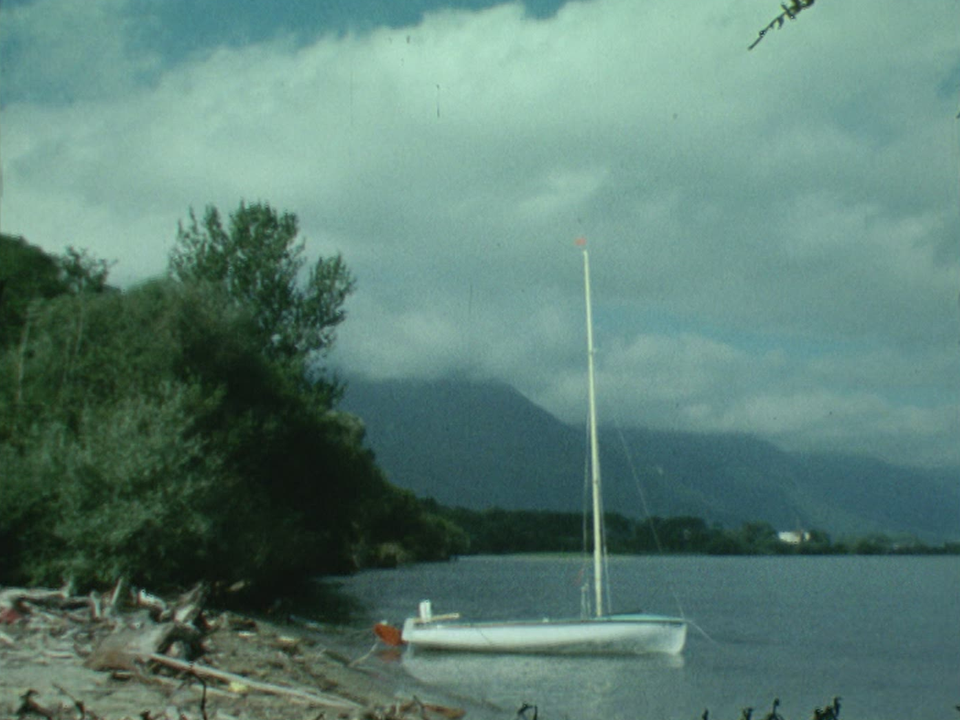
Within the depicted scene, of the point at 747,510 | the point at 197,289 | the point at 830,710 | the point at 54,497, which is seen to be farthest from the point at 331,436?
the point at 747,510

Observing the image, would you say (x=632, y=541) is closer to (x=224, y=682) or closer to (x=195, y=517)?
(x=195, y=517)

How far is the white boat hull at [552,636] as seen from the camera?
3862 cm

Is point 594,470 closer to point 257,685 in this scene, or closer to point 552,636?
point 552,636

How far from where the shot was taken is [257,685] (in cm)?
1933

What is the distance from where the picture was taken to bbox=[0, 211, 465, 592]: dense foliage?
121 feet

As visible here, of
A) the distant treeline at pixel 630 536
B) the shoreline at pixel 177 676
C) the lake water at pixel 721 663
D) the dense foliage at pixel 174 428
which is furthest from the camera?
the distant treeline at pixel 630 536

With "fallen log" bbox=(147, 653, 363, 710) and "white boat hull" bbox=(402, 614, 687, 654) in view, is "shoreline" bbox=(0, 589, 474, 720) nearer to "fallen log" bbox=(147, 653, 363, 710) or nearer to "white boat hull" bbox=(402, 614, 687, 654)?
"fallen log" bbox=(147, 653, 363, 710)

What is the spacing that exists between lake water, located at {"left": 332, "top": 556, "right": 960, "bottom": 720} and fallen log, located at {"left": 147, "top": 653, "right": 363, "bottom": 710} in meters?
6.03

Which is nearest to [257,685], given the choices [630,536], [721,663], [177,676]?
[177,676]

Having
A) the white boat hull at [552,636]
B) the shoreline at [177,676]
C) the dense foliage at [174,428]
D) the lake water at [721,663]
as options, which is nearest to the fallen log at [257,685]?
the shoreline at [177,676]

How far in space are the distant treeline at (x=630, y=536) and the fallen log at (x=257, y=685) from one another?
914 cm

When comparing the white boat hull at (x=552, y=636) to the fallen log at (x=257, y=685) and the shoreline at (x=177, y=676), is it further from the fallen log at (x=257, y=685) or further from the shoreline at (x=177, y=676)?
the fallen log at (x=257, y=685)

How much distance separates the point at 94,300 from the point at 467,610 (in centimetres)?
2618

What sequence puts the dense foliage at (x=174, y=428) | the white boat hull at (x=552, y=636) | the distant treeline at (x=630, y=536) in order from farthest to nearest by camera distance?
the distant treeline at (x=630, y=536) → the white boat hull at (x=552, y=636) → the dense foliage at (x=174, y=428)
